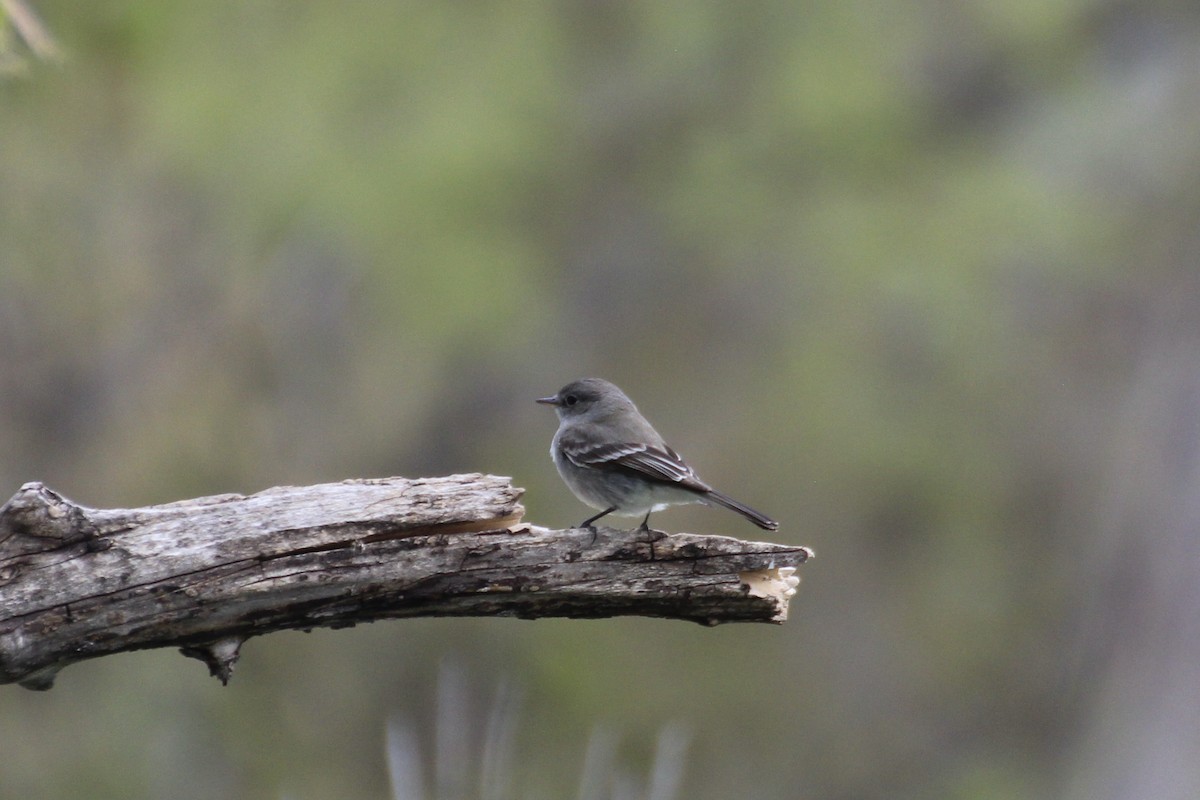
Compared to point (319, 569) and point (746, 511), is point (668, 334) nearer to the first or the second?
point (746, 511)

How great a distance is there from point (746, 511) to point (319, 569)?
1.65m

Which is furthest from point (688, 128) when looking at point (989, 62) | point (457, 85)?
point (989, 62)

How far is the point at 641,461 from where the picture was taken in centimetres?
534

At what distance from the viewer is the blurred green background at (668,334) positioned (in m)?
9.37

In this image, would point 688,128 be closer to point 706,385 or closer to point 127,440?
point 706,385

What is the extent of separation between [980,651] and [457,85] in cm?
687

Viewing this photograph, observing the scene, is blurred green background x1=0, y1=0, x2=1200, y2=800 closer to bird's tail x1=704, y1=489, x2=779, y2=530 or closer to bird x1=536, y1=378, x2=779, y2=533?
bird x1=536, y1=378, x2=779, y2=533

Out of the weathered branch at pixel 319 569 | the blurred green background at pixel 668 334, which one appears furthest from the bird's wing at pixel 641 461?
the blurred green background at pixel 668 334

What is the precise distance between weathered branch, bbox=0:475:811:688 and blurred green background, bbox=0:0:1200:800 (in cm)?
554

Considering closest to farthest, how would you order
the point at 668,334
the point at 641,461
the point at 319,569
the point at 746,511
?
the point at 319,569 → the point at 746,511 → the point at 641,461 → the point at 668,334

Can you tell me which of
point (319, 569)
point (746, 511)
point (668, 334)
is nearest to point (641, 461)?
point (746, 511)

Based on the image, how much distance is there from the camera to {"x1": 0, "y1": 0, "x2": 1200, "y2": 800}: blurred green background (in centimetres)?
937

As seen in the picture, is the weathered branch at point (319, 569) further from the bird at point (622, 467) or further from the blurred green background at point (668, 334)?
the blurred green background at point (668, 334)

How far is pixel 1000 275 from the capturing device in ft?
34.9
